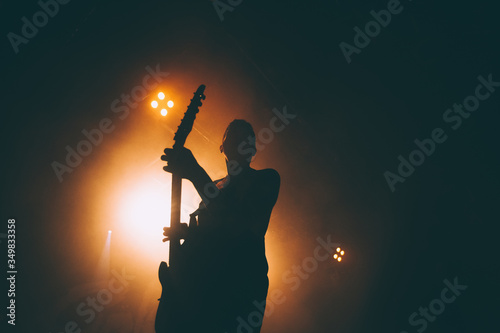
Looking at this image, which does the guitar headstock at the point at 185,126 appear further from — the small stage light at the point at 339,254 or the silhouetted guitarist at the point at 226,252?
the small stage light at the point at 339,254

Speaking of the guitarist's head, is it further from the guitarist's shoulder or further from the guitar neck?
the guitar neck

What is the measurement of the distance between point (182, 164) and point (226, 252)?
0.45 meters

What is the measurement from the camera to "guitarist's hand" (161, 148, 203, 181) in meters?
1.20

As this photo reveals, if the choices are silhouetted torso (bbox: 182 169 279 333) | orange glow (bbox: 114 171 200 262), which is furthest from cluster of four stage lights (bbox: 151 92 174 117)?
silhouetted torso (bbox: 182 169 279 333)

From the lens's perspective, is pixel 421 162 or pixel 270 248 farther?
pixel 421 162

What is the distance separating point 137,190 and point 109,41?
1.73m

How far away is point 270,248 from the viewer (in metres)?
4.07

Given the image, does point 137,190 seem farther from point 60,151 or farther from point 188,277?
point 188,277

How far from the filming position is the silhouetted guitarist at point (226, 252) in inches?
43.2

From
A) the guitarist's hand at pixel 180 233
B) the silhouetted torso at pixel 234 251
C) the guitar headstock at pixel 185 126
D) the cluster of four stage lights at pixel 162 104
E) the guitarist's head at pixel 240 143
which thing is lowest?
the silhouetted torso at pixel 234 251

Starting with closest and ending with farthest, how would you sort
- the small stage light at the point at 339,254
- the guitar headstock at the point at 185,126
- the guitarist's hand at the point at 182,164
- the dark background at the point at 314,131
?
the guitarist's hand at the point at 182,164
the guitar headstock at the point at 185,126
the dark background at the point at 314,131
the small stage light at the point at 339,254

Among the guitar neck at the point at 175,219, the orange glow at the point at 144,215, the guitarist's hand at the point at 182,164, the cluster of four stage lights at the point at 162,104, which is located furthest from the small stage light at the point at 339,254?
the guitarist's hand at the point at 182,164

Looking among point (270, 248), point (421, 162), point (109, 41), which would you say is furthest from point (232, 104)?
point (421, 162)

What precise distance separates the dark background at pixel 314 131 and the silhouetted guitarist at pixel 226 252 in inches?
87.8
